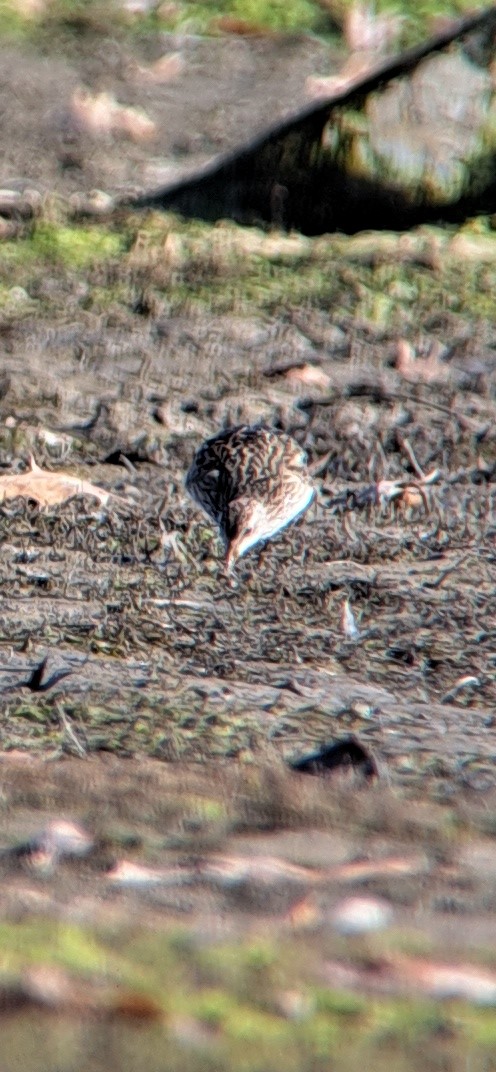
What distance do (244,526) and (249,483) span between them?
30 centimetres

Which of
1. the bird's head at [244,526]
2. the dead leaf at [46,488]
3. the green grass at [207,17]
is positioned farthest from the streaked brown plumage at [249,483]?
the green grass at [207,17]

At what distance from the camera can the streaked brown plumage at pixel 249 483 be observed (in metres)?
4.84

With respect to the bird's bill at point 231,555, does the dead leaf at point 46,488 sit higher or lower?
higher

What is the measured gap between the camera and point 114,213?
8062 millimetres

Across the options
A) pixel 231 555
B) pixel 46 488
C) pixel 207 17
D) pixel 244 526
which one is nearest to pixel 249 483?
pixel 244 526

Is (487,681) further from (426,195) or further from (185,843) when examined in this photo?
(426,195)

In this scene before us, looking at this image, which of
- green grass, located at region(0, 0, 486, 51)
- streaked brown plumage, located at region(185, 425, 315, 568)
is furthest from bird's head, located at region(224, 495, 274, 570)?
green grass, located at region(0, 0, 486, 51)

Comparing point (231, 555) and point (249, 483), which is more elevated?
point (249, 483)

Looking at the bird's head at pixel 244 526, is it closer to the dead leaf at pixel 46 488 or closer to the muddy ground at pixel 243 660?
the muddy ground at pixel 243 660

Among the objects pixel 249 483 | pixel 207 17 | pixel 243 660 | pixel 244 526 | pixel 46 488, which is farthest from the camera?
pixel 207 17

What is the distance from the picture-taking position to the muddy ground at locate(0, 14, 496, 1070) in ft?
8.03

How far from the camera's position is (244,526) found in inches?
189

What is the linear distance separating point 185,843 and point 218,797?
0.23 meters

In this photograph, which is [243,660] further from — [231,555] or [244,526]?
[244,526]
